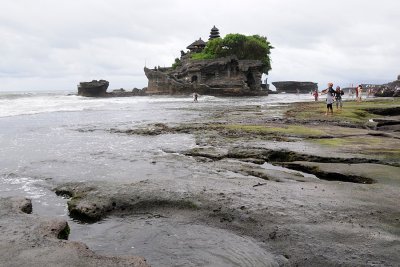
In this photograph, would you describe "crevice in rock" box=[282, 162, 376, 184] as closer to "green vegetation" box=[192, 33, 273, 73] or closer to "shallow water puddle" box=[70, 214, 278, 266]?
"shallow water puddle" box=[70, 214, 278, 266]

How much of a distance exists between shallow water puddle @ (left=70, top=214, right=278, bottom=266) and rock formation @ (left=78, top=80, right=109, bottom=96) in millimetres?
77610

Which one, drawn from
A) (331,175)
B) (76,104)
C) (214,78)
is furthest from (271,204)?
(214,78)

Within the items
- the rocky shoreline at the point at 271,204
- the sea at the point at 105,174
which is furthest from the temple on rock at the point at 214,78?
the rocky shoreline at the point at 271,204

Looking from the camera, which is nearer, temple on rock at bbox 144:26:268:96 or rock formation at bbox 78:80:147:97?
temple on rock at bbox 144:26:268:96

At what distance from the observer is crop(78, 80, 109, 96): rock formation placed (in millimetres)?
80375

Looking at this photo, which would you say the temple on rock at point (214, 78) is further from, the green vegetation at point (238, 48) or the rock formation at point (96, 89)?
the rock formation at point (96, 89)

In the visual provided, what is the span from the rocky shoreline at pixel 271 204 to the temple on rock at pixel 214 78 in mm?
57697

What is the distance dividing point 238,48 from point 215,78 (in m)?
11.0

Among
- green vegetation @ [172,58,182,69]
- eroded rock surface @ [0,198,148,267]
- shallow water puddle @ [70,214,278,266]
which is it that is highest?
green vegetation @ [172,58,182,69]

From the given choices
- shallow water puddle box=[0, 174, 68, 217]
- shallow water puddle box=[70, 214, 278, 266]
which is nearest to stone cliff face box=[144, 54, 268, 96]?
shallow water puddle box=[0, 174, 68, 217]

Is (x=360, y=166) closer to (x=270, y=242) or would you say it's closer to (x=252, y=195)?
(x=252, y=195)

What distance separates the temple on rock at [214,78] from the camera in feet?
230

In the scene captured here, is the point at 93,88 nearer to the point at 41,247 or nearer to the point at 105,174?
the point at 105,174

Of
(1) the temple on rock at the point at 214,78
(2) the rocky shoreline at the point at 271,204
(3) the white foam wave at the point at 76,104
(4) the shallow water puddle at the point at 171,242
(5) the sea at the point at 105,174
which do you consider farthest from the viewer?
(1) the temple on rock at the point at 214,78
